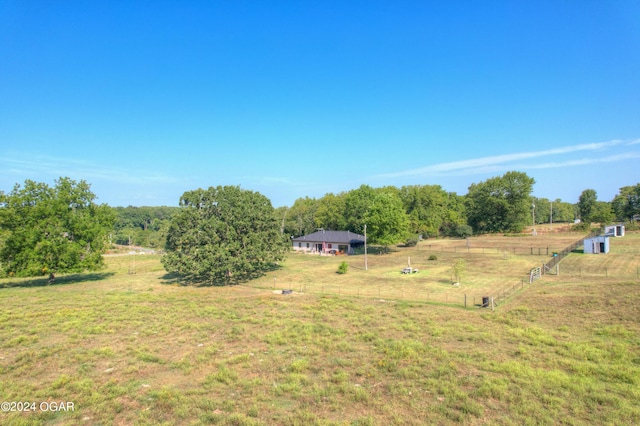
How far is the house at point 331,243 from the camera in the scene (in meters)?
67.5

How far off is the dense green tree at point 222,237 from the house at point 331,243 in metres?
24.3

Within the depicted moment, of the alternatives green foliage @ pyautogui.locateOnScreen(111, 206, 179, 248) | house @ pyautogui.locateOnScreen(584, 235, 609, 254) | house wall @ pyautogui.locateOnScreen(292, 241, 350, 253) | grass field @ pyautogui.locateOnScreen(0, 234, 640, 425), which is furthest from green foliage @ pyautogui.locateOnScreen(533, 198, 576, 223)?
green foliage @ pyautogui.locateOnScreen(111, 206, 179, 248)

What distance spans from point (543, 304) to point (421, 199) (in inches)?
2495

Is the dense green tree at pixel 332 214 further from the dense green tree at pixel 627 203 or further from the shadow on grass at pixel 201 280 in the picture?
the dense green tree at pixel 627 203

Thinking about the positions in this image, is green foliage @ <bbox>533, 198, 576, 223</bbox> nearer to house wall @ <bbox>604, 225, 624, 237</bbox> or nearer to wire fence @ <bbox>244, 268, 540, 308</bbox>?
house wall @ <bbox>604, 225, 624, 237</bbox>

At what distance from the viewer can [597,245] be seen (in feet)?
166

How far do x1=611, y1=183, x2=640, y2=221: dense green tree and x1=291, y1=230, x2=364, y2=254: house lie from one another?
86.1 meters

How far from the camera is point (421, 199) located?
8706cm

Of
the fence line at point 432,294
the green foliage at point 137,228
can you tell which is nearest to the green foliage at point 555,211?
the fence line at point 432,294

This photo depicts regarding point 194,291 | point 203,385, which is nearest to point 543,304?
point 203,385

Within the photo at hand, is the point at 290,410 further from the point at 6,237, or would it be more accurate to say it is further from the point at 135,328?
the point at 6,237

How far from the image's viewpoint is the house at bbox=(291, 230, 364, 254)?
6750 cm

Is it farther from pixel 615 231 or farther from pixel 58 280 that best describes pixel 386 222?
pixel 615 231

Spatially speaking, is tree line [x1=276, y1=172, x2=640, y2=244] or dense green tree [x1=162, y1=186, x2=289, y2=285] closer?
dense green tree [x1=162, y1=186, x2=289, y2=285]
